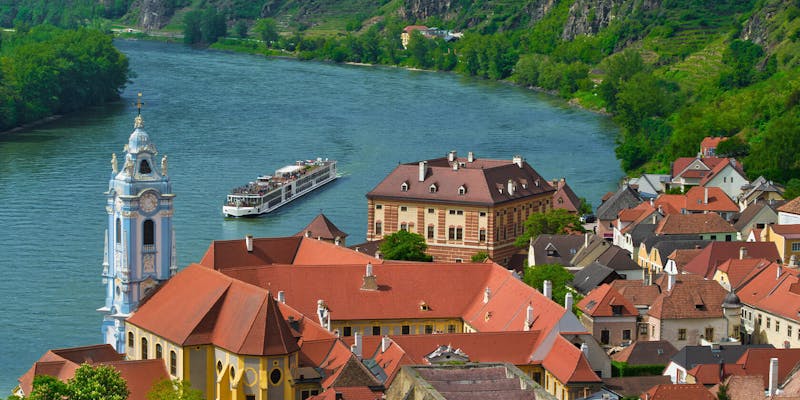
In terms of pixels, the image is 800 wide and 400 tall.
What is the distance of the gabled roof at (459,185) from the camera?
79.2 meters

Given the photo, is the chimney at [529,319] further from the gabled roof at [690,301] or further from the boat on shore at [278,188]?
the boat on shore at [278,188]

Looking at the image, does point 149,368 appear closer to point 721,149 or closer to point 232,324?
point 232,324

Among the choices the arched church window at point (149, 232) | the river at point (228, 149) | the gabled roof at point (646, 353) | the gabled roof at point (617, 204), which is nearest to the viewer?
the gabled roof at point (646, 353)

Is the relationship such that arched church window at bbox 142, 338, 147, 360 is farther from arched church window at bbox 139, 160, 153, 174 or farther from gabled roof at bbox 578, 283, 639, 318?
gabled roof at bbox 578, 283, 639, 318

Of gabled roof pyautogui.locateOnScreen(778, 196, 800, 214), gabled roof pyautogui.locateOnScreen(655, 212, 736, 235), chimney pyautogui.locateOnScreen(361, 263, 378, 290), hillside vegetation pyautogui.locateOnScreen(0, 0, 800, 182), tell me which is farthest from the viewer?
hillside vegetation pyautogui.locateOnScreen(0, 0, 800, 182)

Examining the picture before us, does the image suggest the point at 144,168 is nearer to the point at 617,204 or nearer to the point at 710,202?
the point at 617,204

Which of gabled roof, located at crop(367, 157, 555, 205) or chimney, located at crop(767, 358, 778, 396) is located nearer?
chimney, located at crop(767, 358, 778, 396)

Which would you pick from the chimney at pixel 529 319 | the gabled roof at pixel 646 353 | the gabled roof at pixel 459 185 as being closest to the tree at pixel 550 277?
the gabled roof at pixel 646 353

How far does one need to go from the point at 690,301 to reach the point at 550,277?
6.74m

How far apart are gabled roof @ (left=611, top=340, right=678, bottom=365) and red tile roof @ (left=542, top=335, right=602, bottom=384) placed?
157 inches

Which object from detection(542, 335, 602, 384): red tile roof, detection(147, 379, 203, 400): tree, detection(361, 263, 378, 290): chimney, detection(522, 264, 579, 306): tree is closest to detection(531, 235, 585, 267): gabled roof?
detection(522, 264, 579, 306): tree

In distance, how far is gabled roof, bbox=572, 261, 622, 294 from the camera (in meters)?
66.3

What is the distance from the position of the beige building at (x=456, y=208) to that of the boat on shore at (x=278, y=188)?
50.5ft

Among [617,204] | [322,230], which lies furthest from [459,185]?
[617,204]
